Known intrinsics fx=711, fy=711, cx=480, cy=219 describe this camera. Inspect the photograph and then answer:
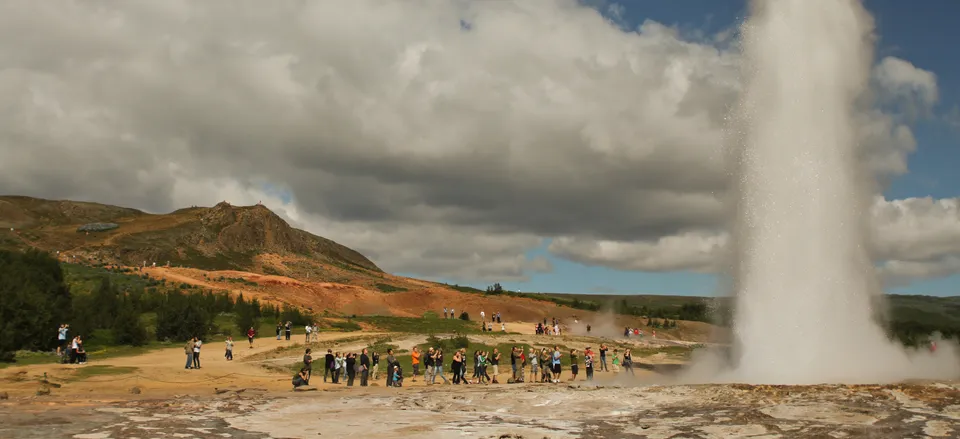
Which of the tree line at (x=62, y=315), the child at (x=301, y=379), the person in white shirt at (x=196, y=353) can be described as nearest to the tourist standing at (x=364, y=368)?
the child at (x=301, y=379)

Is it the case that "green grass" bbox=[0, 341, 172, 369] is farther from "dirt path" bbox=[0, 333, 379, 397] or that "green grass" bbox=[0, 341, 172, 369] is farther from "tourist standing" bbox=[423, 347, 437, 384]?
"tourist standing" bbox=[423, 347, 437, 384]

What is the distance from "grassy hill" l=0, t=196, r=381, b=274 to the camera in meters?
106

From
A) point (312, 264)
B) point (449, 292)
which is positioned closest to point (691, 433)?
point (449, 292)

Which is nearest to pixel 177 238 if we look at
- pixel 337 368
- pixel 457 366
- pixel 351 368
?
pixel 337 368

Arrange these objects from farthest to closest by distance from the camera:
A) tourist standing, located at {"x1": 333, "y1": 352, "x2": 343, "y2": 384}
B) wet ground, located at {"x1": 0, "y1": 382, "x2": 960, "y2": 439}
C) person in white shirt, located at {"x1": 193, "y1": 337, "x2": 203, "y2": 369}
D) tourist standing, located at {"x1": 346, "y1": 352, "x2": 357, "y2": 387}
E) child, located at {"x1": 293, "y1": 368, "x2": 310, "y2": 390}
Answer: person in white shirt, located at {"x1": 193, "y1": 337, "x2": 203, "y2": 369} < tourist standing, located at {"x1": 333, "y1": 352, "x2": 343, "y2": 384} < tourist standing, located at {"x1": 346, "y1": 352, "x2": 357, "y2": 387} < child, located at {"x1": 293, "y1": 368, "x2": 310, "y2": 390} < wet ground, located at {"x1": 0, "y1": 382, "x2": 960, "y2": 439}

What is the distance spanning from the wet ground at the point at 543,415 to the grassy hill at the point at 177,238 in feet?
284

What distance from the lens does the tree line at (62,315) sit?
107ft

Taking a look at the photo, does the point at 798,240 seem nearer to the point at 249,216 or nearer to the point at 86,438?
the point at 86,438

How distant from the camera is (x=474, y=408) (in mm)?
18344

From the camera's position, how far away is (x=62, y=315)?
3634 cm

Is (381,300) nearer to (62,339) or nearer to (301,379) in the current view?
(62,339)

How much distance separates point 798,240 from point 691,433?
11603 mm

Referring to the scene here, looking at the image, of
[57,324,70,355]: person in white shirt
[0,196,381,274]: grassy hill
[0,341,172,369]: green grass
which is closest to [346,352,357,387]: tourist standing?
[0,341,172,369]: green grass

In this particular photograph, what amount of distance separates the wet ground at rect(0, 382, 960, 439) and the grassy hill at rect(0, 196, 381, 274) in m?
86.6
